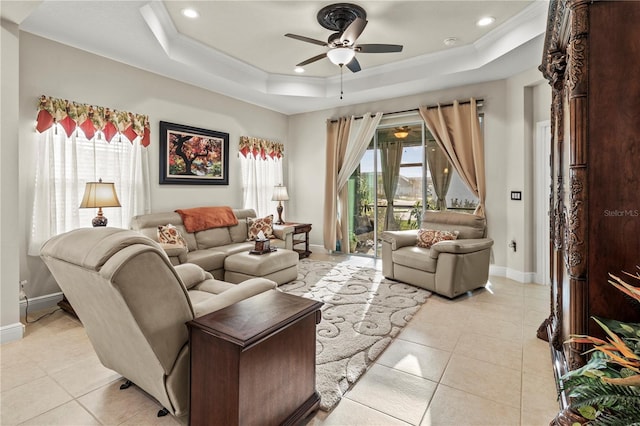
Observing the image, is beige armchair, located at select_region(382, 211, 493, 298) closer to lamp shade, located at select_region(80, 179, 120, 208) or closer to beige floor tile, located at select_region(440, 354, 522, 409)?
beige floor tile, located at select_region(440, 354, 522, 409)

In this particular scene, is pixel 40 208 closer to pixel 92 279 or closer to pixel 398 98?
pixel 92 279

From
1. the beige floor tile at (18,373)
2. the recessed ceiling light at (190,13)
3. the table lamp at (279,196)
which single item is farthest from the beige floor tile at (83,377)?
the table lamp at (279,196)

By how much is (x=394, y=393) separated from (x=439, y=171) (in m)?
3.84

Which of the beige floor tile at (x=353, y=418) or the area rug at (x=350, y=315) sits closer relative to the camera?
the beige floor tile at (x=353, y=418)

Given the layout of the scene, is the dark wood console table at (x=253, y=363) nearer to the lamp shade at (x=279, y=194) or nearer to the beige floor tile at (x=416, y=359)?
the beige floor tile at (x=416, y=359)

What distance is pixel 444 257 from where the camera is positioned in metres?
3.60

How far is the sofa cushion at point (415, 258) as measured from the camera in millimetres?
3736

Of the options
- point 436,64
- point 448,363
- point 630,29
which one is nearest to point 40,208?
point 448,363

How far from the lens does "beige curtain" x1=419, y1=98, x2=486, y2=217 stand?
460 centimetres

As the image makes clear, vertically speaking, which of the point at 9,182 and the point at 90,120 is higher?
the point at 90,120

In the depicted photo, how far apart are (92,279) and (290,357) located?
3.10ft

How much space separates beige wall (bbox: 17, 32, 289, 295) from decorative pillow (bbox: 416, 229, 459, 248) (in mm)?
3036

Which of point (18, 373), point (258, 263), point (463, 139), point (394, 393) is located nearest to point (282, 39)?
point (258, 263)

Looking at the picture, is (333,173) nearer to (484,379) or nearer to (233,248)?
(233,248)
